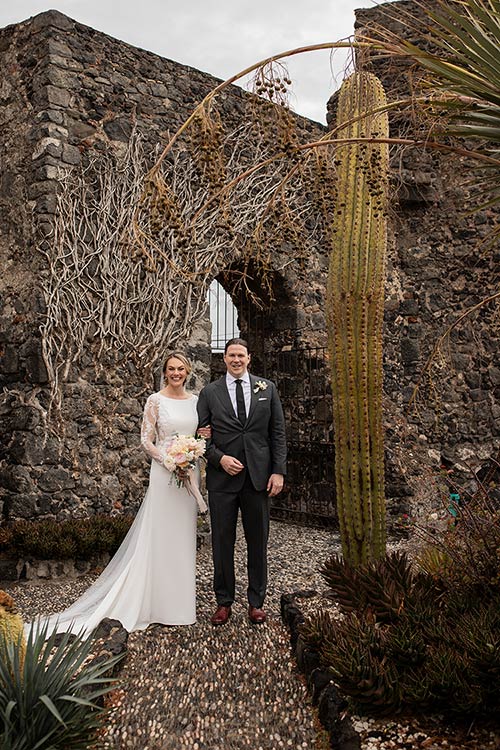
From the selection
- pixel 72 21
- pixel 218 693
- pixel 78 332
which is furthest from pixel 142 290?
pixel 218 693

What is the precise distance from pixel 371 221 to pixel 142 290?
9.83ft

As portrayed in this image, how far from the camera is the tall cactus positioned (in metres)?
4.80

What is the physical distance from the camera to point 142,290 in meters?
7.25

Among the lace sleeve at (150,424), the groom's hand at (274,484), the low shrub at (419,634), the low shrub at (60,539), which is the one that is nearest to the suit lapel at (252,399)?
the groom's hand at (274,484)

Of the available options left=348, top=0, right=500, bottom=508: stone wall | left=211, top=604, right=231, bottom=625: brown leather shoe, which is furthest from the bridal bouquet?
left=348, top=0, right=500, bottom=508: stone wall

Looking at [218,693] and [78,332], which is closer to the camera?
[218,693]

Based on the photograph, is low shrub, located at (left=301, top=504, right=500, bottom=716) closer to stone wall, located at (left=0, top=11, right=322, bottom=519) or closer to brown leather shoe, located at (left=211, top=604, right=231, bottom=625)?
brown leather shoe, located at (left=211, top=604, right=231, bottom=625)

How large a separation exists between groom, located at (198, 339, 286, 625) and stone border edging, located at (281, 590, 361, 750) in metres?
0.52

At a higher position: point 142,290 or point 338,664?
point 142,290

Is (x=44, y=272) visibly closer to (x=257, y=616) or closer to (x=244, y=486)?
(x=244, y=486)

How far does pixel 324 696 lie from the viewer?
11.0ft

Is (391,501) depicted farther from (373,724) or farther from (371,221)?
(373,724)

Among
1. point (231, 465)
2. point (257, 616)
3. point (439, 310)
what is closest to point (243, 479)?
point (231, 465)

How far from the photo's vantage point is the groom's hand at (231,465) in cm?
466
